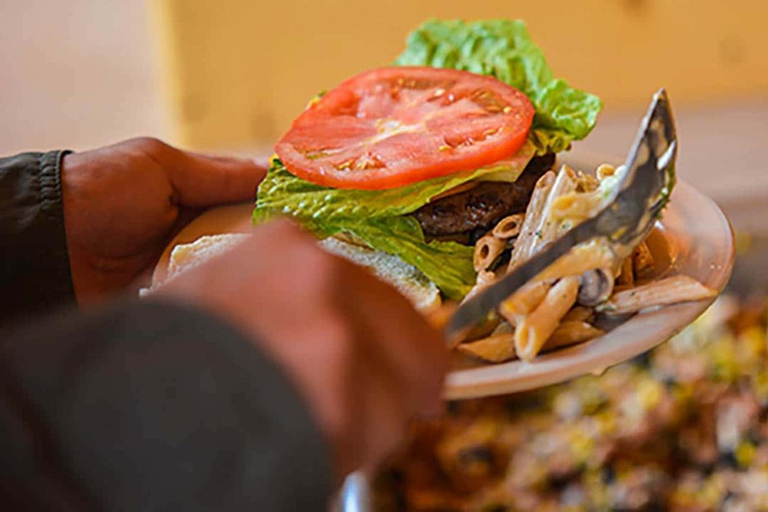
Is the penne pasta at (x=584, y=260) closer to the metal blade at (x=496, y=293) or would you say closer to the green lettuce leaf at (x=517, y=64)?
the metal blade at (x=496, y=293)

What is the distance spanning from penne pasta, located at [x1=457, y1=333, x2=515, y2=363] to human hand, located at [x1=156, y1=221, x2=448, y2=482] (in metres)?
0.35

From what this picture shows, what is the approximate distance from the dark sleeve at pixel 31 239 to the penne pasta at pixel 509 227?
23.0 inches

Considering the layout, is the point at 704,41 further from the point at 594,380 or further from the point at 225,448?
the point at 225,448

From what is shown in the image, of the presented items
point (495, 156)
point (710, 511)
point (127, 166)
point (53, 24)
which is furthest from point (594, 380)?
point (53, 24)

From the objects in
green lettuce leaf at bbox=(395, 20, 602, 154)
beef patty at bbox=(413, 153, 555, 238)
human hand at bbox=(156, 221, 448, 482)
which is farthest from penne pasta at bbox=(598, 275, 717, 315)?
human hand at bbox=(156, 221, 448, 482)

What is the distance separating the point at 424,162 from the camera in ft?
3.71

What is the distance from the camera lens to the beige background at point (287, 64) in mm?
2666

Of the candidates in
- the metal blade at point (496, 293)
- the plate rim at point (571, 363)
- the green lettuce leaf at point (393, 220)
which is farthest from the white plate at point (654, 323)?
the green lettuce leaf at point (393, 220)

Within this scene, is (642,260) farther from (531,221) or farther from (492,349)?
(492,349)

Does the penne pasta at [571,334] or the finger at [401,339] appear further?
the penne pasta at [571,334]

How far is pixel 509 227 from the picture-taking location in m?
1.12

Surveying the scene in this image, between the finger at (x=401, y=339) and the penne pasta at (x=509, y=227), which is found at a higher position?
the finger at (x=401, y=339)

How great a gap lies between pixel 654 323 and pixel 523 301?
15 cm

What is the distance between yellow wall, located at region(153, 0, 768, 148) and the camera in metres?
2.64
